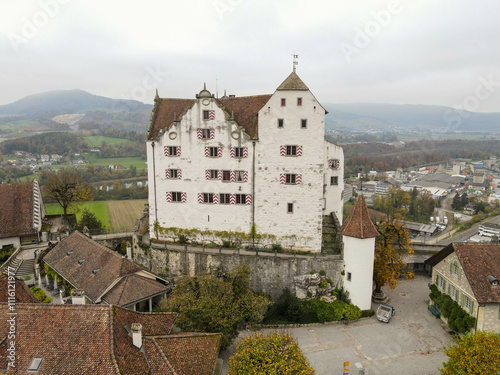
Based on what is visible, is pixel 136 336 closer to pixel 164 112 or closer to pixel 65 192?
pixel 164 112

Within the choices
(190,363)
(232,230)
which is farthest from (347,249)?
(190,363)

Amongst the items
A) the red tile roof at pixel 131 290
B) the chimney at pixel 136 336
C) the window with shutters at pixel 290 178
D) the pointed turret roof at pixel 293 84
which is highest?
the pointed turret roof at pixel 293 84

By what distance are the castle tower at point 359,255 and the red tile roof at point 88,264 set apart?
1796 centimetres

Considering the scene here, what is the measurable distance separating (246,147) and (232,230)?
26.2ft

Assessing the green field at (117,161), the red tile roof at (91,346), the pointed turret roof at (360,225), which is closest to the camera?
the red tile roof at (91,346)

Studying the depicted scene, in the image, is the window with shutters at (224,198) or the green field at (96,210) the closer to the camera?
the window with shutters at (224,198)

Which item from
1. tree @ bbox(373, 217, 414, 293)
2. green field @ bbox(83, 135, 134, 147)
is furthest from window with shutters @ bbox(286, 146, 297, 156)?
green field @ bbox(83, 135, 134, 147)

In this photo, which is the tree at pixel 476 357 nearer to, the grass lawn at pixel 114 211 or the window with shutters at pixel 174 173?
the window with shutters at pixel 174 173

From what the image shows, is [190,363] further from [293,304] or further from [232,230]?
[232,230]

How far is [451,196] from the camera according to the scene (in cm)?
12038

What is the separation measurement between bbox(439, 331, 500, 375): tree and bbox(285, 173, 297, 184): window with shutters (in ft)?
57.6

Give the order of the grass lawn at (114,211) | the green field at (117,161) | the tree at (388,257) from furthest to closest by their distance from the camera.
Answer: the green field at (117,161)
the grass lawn at (114,211)
the tree at (388,257)

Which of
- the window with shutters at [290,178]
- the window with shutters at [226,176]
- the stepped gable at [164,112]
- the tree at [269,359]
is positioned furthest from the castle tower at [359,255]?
the stepped gable at [164,112]

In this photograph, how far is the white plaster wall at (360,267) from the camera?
102ft
